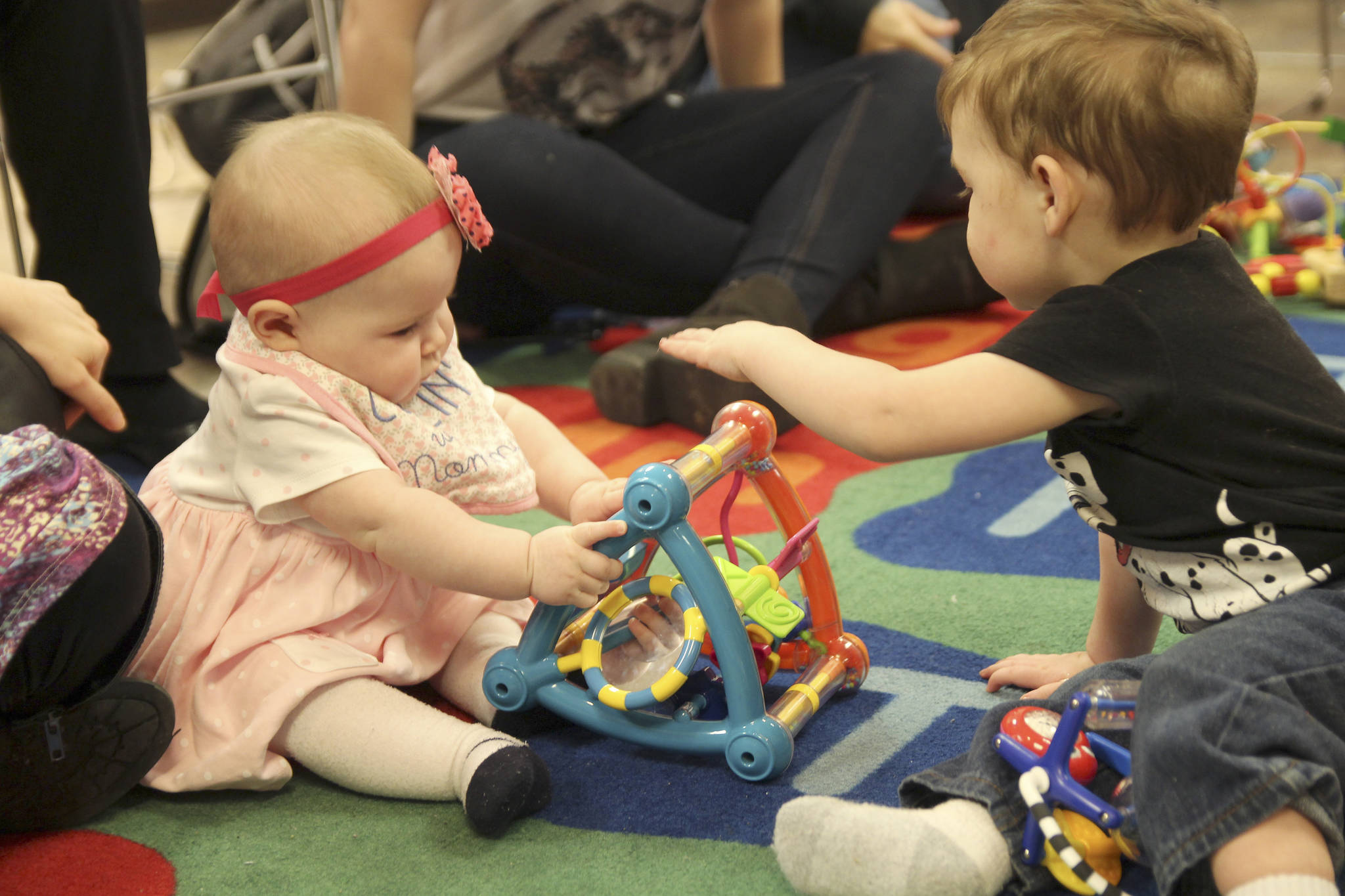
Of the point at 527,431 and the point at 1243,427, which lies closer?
the point at 1243,427

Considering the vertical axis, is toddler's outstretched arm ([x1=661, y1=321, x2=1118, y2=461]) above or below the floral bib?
above

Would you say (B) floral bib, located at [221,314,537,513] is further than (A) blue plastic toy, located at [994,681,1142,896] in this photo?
Yes

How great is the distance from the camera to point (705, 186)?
179 centimetres

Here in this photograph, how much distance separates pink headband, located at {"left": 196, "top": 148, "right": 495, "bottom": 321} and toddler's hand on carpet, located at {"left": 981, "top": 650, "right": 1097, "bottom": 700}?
19.5 inches

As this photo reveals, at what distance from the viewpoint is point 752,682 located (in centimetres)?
75

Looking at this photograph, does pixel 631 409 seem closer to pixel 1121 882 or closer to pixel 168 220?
pixel 1121 882

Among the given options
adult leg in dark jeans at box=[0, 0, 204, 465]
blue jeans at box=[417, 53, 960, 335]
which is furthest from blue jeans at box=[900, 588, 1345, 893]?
adult leg in dark jeans at box=[0, 0, 204, 465]

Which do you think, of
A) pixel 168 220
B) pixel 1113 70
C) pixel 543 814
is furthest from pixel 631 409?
pixel 168 220

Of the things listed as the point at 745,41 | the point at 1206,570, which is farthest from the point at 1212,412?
the point at 745,41

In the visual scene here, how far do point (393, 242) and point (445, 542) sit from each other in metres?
0.21

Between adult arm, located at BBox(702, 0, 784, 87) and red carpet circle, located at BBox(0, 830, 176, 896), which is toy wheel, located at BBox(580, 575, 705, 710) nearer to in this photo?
red carpet circle, located at BBox(0, 830, 176, 896)

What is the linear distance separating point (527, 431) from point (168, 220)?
2604 millimetres

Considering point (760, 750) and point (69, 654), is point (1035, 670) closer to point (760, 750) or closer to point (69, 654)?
point (760, 750)

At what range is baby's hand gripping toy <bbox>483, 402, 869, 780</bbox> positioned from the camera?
74 centimetres
